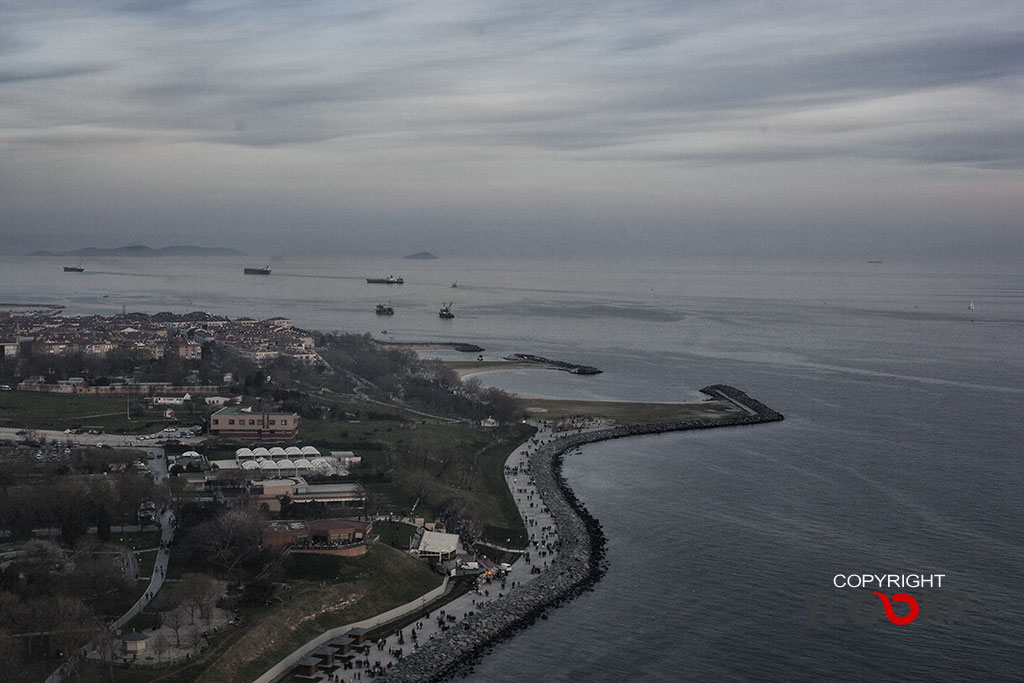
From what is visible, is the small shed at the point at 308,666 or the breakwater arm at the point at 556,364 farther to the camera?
the breakwater arm at the point at 556,364

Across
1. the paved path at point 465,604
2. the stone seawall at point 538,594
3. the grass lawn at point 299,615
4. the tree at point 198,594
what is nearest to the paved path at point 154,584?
the grass lawn at point 299,615

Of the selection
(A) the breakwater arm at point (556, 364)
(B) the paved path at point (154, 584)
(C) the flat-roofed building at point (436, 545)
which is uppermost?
(A) the breakwater arm at point (556, 364)

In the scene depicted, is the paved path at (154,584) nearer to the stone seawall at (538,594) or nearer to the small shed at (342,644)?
the small shed at (342,644)

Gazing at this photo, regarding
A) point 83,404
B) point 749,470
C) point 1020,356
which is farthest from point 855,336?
point 83,404

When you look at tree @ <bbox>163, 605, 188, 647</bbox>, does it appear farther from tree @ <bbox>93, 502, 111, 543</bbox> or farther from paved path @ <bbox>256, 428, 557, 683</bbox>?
tree @ <bbox>93, 502, 111, 543</bbox>

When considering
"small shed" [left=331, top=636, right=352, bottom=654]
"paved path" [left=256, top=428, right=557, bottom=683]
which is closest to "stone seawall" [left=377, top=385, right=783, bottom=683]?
"paved path" [left=256, top=428, right=557, bottom=683]
